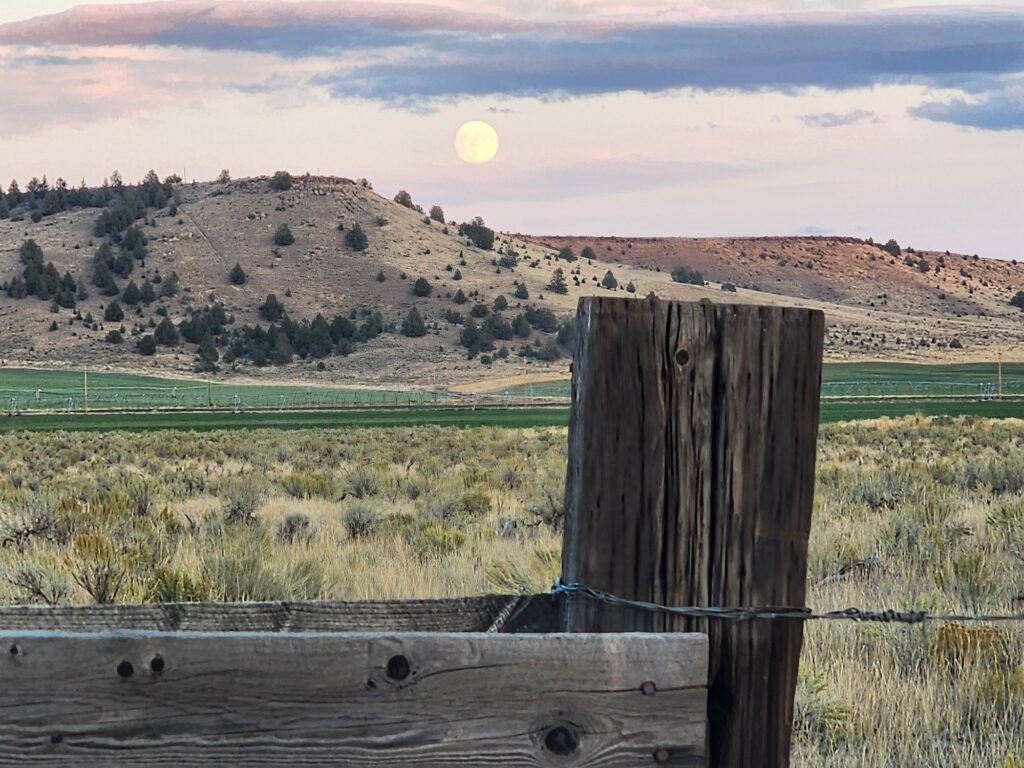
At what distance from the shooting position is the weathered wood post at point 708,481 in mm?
2609

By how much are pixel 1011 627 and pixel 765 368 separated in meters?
4.92

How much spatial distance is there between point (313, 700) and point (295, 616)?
0.47 m

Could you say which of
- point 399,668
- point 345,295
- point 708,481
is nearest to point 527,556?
point 708,481

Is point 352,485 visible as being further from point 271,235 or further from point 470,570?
point 271,235

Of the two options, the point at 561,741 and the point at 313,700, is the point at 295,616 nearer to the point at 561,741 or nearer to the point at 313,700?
the point at 313,700

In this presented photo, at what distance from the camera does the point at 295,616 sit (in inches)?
113

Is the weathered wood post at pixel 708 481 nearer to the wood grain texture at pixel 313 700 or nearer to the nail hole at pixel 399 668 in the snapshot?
the wood grain texture at pixel 313 700

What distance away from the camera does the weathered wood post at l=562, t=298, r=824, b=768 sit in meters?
2.61

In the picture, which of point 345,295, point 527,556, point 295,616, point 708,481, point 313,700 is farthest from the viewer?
point 345,295

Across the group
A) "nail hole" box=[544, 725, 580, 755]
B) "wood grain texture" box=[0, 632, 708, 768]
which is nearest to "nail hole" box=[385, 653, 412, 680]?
"wood grain texture" box=[0, 632, 708, 768]

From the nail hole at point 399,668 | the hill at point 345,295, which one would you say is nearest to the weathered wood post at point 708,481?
the nail hole at point 399,668

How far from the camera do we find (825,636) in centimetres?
670

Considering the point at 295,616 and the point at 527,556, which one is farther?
the point at 527,556

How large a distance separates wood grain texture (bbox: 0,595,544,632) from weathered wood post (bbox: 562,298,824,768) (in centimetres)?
29
